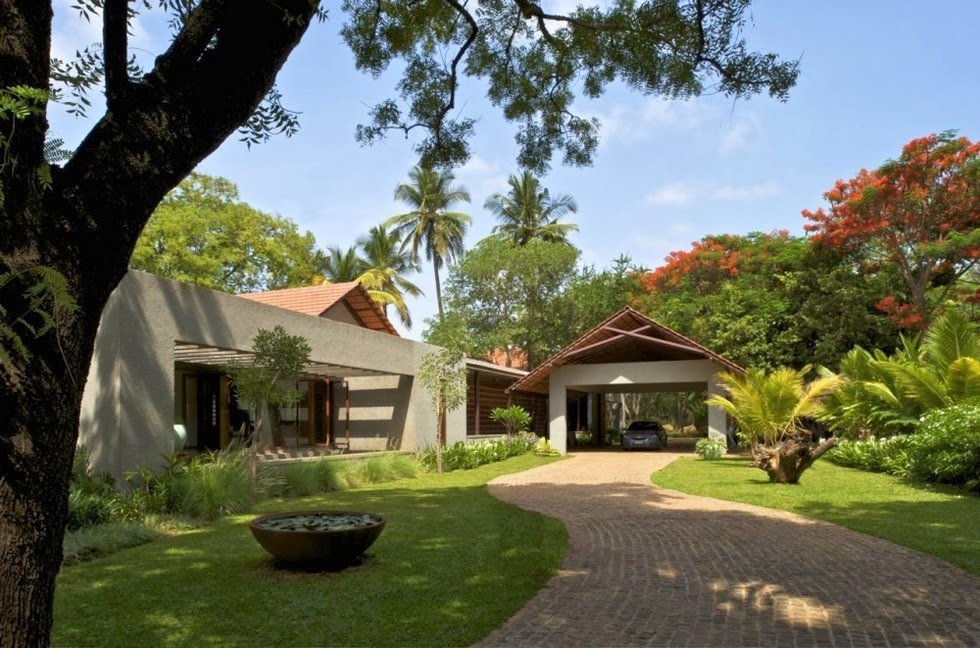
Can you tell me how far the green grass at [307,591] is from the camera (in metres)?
5.37

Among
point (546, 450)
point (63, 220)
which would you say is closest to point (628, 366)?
point (546, 450)

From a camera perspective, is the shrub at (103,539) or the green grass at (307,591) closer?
the green grass at (307,591)

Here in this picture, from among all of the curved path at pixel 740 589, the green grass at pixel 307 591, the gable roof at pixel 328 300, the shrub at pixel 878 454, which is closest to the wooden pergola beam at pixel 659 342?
the shrub at pixel 878 454

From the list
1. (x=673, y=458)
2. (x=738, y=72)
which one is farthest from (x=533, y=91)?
(x=673, y=458)

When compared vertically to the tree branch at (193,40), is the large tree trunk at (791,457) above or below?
below

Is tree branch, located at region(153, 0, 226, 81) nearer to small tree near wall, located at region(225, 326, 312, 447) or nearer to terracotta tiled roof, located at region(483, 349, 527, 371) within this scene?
small tree near wall, located at region(225, 326, 312, 447)

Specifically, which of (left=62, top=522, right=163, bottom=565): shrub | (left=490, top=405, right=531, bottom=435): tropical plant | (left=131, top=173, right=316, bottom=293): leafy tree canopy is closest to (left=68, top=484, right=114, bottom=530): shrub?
(left=62, top=522, right=163, bottom=565): shrub

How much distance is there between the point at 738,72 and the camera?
6949 mm

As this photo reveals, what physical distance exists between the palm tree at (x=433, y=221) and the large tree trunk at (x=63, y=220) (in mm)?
36898

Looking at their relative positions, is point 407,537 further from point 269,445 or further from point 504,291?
point 504,291

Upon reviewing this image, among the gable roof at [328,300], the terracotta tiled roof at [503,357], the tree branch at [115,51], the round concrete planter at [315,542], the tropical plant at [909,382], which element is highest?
the gable roof at [328,300]

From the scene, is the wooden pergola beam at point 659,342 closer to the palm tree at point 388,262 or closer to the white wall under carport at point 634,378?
the white wall under carport at point 634,378

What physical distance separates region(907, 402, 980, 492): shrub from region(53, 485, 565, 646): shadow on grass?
853cm

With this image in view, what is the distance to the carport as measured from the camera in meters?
23.2
